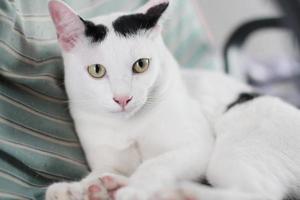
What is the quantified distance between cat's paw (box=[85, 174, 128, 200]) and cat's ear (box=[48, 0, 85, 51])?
25 centimetres

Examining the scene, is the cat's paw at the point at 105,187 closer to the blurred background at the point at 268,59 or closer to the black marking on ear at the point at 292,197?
the black marking on ear at the point at 292,197

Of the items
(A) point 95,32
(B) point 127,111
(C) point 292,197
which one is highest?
(A) point 95,32

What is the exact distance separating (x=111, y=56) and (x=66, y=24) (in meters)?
0.10

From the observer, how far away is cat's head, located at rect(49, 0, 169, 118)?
77 centimetres

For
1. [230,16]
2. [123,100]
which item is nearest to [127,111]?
[123,100]

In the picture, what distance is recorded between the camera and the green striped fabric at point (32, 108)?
32.0 inches

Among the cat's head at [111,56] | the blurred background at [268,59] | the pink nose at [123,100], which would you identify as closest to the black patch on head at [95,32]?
the cat's head at [111,56]

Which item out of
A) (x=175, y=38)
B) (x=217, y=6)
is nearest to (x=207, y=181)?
(x=175, y=38)

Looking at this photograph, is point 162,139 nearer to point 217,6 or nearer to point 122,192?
point 122,192

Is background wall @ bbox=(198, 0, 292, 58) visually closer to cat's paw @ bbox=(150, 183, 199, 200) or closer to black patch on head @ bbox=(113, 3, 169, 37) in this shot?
black patch on head @ bbox=(113, 3, 169, 37)

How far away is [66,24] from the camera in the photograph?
0.78m

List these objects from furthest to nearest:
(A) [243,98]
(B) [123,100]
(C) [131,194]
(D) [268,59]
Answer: (D) [268,59]
(A) [243,98]
(B) [123,100]
(C) [131,194]

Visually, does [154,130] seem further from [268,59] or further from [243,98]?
[268,59]

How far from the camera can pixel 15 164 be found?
2.68 feet
